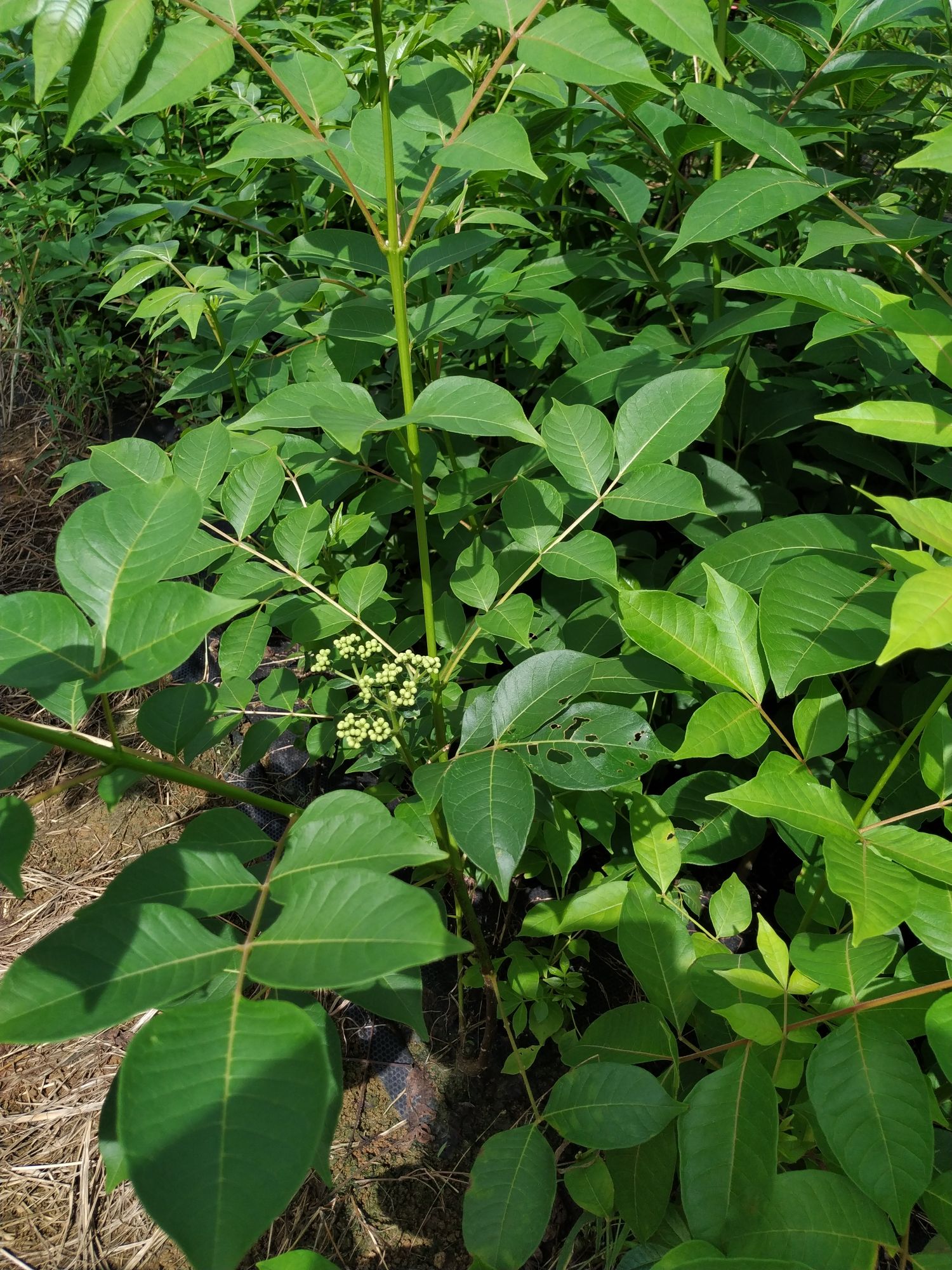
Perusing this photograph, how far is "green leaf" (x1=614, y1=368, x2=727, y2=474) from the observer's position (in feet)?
4.33

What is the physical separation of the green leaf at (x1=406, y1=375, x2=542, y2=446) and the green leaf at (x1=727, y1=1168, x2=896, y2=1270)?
92 centimetres

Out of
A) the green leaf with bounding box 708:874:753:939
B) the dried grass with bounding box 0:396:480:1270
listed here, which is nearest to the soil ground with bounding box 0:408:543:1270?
the dried grass with bounding box 0:396:480:1270

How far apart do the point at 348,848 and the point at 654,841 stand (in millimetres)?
777

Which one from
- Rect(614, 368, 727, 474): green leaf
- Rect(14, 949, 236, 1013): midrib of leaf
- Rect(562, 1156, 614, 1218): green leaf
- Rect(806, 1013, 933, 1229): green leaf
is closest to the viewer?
Rect(14, 949, 236, 1013): midrib of leaf

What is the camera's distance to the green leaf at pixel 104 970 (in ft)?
2.19

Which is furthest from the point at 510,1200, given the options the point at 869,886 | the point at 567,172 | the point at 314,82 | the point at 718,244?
the point at 567,172

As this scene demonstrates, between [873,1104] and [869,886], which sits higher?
[869,886]

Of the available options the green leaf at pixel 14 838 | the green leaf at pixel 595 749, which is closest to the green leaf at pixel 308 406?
the green leaf at pixel 595 749

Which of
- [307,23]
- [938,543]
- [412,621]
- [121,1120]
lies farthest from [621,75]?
[307,23]

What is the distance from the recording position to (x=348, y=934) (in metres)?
0.67

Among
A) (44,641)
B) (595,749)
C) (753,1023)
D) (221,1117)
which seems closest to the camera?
(221,1117)

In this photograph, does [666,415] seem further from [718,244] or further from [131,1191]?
[131,1191]

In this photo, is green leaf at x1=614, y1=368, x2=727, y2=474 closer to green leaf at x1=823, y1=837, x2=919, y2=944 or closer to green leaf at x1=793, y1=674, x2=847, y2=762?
green leaf at x1=793, y1=674, x2=847, y2=762

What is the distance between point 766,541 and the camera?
51.0 inches
